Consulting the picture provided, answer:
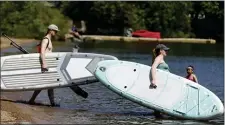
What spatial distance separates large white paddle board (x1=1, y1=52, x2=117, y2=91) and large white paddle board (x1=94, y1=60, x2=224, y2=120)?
3.92 feet

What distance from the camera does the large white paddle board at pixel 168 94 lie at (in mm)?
12938

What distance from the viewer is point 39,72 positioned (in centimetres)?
1419

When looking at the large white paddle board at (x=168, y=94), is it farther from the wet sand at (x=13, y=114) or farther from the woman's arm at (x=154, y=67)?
the wet sand at (x=13, y=114)

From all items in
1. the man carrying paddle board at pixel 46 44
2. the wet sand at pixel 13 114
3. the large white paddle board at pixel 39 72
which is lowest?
the wet sand at pixel 13 114

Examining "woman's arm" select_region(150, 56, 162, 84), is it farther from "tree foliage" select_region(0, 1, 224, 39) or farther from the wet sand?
"tree foliage" select_region(0, 1, 224, 39)

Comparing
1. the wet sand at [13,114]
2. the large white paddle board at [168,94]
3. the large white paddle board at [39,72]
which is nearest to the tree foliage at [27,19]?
the large white paddle board at [39,72]

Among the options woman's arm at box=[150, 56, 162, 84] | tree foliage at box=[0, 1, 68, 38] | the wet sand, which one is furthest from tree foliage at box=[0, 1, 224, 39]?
woman's arm at box=[150, 56, 162, 84]

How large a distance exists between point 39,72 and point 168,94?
10.8 ft

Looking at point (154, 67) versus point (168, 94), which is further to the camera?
point (168, 94)

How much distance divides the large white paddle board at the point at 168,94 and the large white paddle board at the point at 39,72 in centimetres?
119

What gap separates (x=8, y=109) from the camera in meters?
12.4

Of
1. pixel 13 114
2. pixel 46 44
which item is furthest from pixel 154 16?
pixel 13 114

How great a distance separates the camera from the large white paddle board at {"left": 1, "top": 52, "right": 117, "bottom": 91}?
46.5 feet

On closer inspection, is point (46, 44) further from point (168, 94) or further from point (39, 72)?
point (168, 94)
